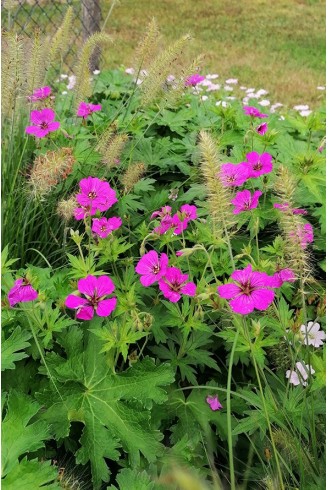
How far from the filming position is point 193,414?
58.2 inches

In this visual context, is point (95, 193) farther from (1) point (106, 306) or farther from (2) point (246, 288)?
(2) point (246, 288)

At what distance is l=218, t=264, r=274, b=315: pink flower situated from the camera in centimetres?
111

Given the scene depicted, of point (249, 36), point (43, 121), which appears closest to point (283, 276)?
point (43, 121)

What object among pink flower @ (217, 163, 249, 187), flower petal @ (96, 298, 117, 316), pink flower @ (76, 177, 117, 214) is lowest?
flower petal @ (96, 298, 117, 316)

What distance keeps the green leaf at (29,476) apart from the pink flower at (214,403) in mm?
410

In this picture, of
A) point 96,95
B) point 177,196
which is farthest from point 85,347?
point 96,95

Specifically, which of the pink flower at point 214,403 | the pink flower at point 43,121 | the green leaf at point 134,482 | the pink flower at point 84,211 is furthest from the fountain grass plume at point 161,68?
the green leaf at point 134,482

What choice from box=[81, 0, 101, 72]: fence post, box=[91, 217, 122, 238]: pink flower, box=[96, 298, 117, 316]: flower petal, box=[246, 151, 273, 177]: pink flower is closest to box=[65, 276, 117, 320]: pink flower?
box=[96, 298, 117, 316]: flower petal

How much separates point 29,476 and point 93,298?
345 mm

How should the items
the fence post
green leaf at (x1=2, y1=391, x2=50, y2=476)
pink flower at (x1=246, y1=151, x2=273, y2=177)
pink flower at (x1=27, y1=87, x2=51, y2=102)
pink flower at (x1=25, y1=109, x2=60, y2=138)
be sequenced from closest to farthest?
1. green leaf at (x1=2, y1=391, x2=50, y2=476)
2. pink flower at (x1=246, y1=151, x2=273, y2=177)
3. pink flower at (x1=25, y1=109, x2=60, y2=138)
4. pink flower at (x1=27, y1=87, x2=51, y2=102)
5. the fence post

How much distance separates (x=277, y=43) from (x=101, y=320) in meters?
7.65

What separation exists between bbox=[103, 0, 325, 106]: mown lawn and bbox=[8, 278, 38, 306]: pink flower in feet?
16.1

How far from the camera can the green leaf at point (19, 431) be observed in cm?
124

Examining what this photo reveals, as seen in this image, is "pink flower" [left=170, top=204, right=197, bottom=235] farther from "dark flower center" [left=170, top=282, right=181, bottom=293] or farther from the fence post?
the fence post
